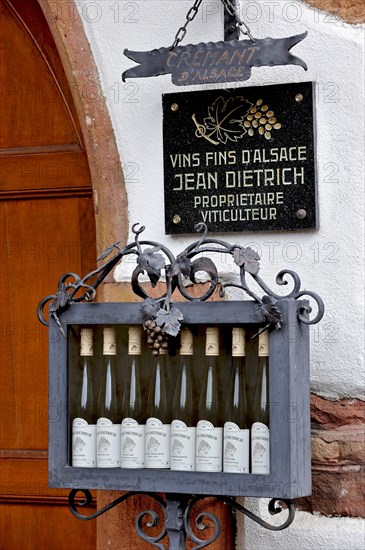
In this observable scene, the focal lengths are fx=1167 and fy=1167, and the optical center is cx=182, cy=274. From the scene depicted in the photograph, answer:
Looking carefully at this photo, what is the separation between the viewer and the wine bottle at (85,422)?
230 cm

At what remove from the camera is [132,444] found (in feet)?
7.47

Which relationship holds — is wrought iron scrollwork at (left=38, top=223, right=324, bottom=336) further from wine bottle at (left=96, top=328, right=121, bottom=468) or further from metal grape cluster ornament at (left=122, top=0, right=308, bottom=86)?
metal grape cluster ornament at (left=122, top=0, right=308, bottom=86)

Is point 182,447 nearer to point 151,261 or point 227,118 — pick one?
point 151,261

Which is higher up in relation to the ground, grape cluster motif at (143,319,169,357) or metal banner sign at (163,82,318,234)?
metal banner sign at (163,82,318,234)

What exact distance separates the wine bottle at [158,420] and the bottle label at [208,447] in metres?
0.07

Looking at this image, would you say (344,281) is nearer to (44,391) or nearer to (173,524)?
(173,524)

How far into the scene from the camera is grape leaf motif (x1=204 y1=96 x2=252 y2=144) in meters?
2.51

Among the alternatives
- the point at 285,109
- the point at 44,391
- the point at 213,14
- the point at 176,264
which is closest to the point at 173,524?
the point at 176,264

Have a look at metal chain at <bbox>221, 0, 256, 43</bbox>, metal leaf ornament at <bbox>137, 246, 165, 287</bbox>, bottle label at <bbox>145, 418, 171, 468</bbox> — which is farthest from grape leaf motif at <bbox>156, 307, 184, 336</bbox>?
metal chain at <bbox>221, 0, 256, 43</bbox>

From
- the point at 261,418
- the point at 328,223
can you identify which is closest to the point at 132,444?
the point at 261,418

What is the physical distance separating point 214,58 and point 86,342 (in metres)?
0.63

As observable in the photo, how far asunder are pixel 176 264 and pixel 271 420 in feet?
1.15

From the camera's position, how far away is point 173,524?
7.49ft

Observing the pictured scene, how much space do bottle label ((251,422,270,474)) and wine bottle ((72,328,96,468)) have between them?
1.07 feet
